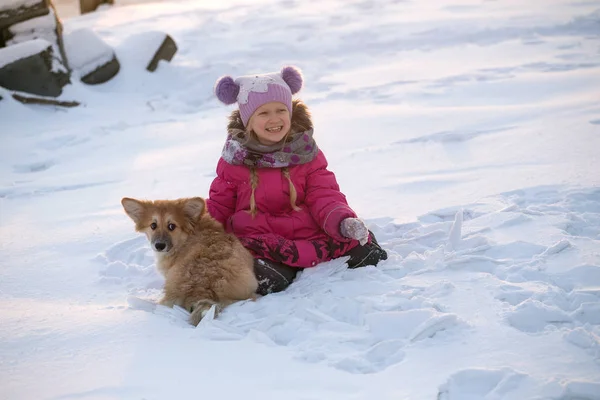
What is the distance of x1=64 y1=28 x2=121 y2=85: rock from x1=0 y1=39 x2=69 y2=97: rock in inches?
24.2

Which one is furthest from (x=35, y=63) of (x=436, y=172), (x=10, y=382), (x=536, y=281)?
(x=536, y=281)

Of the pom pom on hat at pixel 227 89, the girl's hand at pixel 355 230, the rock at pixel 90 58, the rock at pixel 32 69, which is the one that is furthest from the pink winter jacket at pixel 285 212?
the rock at pixel 90 58

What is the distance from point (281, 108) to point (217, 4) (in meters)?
13.5

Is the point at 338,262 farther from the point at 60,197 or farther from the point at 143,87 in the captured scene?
the point at 143,87

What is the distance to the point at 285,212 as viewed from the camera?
12.4ft

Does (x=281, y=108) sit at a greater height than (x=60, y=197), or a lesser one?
greater

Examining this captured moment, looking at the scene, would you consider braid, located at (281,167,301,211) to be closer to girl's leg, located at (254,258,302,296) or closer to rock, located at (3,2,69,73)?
girl's leg, located at (254,258,302,296)

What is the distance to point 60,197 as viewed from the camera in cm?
563

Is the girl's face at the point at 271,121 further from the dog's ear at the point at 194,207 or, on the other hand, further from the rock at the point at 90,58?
the rock at the point at 90,58

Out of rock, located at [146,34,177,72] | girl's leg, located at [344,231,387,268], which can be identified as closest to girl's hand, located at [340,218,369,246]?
girl's leg, located at [344,231,387,268]

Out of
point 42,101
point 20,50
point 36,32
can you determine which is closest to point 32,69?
point 20,50

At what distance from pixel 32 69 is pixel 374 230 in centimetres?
679

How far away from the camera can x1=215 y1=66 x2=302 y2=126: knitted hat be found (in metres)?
3.58

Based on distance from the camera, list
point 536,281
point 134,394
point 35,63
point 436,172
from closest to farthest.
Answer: point 134,394 < point 536,281 < point 436,172 < point 35,63
